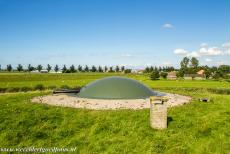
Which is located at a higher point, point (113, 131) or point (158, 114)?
point (158, 114)

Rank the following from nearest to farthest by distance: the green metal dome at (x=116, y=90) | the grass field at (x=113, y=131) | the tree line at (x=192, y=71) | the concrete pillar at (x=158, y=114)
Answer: the grass field at (x=113, y=131), the concrete pillar at (x=158, y=114), the green metal dome at (x=116, y=90), the tree line at (x=192, y=71)

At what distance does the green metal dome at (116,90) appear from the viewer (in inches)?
810

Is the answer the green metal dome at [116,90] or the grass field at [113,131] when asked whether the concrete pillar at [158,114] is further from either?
the green metal dome at [116,90]

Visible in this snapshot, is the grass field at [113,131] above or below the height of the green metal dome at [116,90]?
below

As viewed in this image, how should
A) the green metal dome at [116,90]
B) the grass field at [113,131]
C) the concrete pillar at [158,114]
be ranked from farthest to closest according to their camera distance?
the green metal dome at [116,90], the concrete pillar at [158,114], the grass field at [113,131]

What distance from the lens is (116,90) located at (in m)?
20.9

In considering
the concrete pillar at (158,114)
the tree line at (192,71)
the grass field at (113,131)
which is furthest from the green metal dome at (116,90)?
the tree line at (192,71)

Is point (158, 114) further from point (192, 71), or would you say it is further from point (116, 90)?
point (192, 71)

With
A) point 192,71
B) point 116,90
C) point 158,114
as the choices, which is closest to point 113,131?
point 158,114

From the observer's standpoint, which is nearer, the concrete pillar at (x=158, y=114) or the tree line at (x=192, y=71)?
the concrete pillar at (x=158, y=114)

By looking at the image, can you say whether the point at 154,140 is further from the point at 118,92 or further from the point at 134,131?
the point at 118,92

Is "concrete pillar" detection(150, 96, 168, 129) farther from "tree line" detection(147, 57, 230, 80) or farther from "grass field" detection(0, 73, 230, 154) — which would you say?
"tree line" detection(147, 57, 230, 80)

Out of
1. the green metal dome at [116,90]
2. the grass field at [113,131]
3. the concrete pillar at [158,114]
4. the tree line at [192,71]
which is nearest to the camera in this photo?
the grass field at [113,131]

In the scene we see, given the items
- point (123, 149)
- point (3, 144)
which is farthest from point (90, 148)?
point (3, 144)
